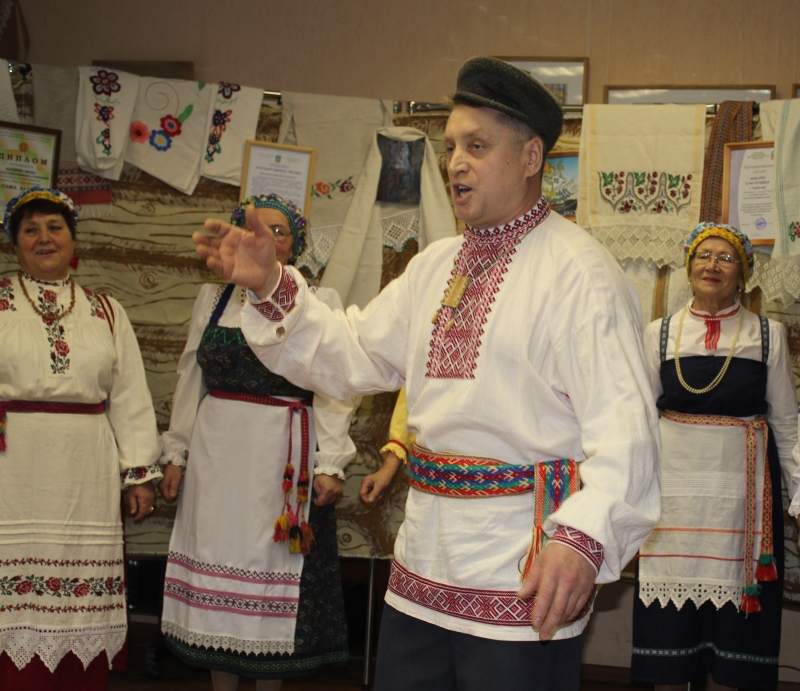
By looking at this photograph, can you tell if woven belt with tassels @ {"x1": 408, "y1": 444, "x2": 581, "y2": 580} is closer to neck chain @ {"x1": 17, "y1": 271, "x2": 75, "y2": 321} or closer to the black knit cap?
the black knit cap

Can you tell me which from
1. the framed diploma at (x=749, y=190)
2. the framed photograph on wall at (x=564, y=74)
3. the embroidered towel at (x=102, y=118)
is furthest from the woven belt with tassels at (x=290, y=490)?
the framed photograph on wall at (x=564, y=74)

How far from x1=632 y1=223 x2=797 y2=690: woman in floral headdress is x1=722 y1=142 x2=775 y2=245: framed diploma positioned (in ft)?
0.51

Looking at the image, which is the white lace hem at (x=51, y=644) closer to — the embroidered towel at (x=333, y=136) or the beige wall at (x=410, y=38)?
the embroidered towel at (x=333, y=136)

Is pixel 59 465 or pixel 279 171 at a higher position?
pixel 279 171

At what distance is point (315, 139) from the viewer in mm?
3689

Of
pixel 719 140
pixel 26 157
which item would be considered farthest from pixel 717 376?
pixel 26 157

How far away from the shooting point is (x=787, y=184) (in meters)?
3.31

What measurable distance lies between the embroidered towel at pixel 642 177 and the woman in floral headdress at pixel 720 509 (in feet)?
0.76

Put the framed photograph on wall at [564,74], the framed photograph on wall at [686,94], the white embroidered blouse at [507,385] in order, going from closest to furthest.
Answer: the white embroidered blouse at [507,385], the framed photograph on wall at [686,94], the framed photograph on wall at [564,74]

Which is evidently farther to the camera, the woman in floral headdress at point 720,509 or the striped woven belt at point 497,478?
the woman in floral headdress at point 720,509

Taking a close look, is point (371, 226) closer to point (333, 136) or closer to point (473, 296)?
point (333, 136)

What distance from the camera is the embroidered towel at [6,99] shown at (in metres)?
3.53

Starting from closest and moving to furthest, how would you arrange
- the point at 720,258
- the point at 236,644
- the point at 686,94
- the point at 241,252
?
the point at 241,252, the point at 236,644, the point at 720,258, the point at 686,94

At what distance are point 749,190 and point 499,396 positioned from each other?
222 centimetres
